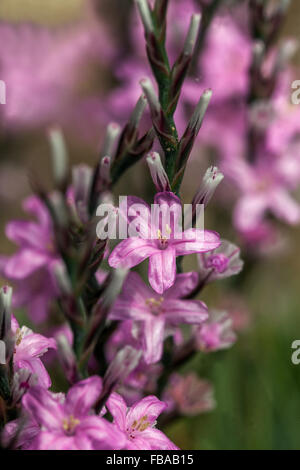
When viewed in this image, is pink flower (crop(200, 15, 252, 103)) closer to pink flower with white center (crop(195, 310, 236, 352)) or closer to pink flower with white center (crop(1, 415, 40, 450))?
pink flower with white center (crop(195, 310, 236, 352))

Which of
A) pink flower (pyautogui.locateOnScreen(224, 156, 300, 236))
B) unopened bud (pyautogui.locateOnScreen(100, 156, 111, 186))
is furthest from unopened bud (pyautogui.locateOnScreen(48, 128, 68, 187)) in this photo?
pink flower (pyautogui.locateOnScreen(224, 156, 300, 236))

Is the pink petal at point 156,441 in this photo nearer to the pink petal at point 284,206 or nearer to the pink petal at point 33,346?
the pink petal at point 33,346

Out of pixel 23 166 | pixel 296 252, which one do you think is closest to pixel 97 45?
pixel 23 166

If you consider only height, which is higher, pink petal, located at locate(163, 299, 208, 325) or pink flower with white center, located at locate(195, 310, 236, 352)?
pink petal, located at locate(163, 299, 208, 325)

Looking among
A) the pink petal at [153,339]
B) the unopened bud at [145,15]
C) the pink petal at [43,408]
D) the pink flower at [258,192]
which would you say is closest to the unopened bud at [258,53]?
the pink flower at [258,192]

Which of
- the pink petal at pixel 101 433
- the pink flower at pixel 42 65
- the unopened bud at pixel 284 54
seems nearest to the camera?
the pink petal at pixel 101 433

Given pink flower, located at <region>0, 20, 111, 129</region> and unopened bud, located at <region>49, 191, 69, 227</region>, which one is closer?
unopened bud, located at <region>49, 191, 69, 227</region>

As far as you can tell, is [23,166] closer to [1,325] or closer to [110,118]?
[110,118]
